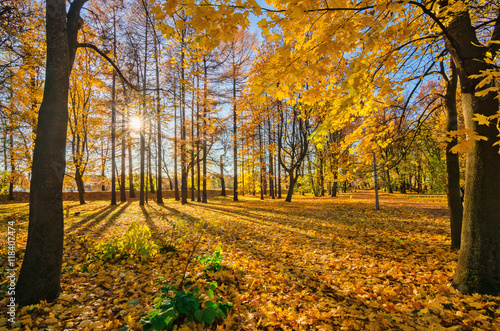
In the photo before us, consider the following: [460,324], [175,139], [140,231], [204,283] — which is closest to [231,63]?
[175,139]

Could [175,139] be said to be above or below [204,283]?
above

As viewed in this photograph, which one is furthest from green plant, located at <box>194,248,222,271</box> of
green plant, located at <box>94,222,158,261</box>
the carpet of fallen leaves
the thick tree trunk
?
the thick tree trunk

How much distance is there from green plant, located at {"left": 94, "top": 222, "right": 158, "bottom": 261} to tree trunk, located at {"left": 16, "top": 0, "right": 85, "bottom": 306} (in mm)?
1133

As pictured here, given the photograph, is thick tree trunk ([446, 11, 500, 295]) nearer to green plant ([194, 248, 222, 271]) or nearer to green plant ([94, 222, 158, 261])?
green plant ([194, 248, 222, 271])

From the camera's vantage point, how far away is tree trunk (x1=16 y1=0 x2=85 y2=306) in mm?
2500

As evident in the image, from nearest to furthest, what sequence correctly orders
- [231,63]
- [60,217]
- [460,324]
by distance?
[460,324], [60,217], [231,63]

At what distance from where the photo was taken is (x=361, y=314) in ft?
7.44

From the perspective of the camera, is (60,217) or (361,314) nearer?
(361,314)

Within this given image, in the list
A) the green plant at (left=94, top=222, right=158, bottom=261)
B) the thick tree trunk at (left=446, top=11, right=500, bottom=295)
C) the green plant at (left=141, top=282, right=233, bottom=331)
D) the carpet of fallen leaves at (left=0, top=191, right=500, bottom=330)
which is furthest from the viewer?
the green plant at (left=94, top=222, right=158, bottom=261)

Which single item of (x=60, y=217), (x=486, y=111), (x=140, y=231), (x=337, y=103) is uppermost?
(x=337, y=103)

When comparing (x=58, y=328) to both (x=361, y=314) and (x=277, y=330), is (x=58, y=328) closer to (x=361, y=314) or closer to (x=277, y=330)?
(x=277, y=330)

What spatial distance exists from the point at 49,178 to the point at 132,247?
197 cm

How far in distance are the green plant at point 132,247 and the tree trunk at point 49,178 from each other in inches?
44.6

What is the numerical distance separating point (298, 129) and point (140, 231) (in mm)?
13562
